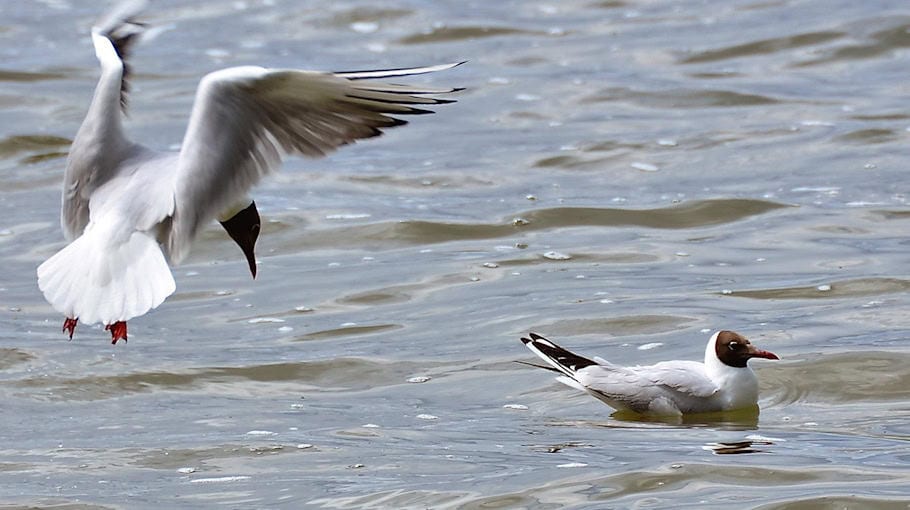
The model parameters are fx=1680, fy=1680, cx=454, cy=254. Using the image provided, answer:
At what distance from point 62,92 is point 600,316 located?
7876 millimetres

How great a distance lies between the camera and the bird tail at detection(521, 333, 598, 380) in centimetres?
717

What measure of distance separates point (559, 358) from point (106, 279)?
2.09 meters

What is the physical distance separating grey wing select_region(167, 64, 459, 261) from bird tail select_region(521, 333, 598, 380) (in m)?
1.52

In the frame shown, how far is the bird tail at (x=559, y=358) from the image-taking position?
23.5ft

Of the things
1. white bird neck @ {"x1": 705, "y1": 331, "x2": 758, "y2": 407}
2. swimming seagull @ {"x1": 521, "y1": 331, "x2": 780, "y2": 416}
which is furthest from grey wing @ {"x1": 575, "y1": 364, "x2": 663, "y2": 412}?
white bird neck @ {"x1": 705, "y1": 331, "x2": 758, "y2": 407}

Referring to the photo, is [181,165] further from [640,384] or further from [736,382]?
[736,382]

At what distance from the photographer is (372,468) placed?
617 cm

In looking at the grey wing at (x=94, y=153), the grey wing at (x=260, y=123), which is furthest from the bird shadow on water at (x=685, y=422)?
the grey wing at (x=94, y=153)

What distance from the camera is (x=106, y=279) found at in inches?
242

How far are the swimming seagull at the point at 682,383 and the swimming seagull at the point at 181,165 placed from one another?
1555mm

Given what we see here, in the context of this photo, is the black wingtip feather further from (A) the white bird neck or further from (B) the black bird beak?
(B) the black bird beak

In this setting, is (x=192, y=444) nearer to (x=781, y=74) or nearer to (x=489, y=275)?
(x=489, y=275)

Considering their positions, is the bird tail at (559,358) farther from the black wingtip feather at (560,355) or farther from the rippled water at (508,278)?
the rippled water at (508,278)

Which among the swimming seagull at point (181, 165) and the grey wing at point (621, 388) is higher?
the swimming seagull at point (181, 165)
